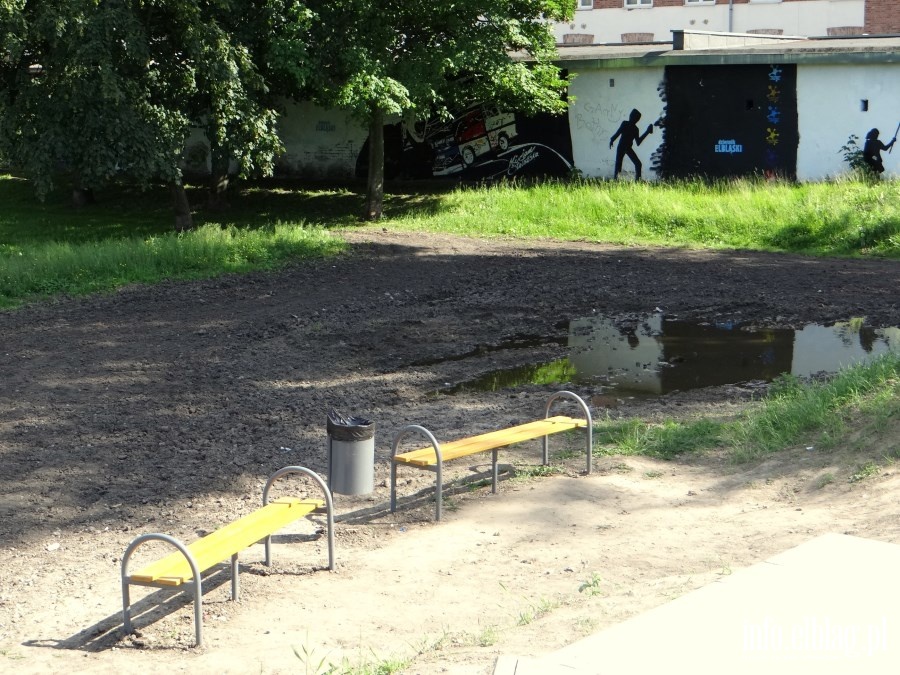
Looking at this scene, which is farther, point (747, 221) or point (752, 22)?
point (752, 22)

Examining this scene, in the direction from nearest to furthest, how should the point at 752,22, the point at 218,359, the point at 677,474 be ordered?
the point at 677,474 < the point at 218,359 < the point at 752,22

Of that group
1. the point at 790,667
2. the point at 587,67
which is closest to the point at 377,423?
the point at 790,667

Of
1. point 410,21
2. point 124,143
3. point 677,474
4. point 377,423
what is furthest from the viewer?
point 410,21

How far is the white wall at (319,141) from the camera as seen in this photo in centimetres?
2991

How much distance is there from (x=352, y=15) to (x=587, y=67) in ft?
26.4

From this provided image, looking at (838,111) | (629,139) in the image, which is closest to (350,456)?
(838,111)

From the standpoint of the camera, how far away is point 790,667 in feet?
13.4

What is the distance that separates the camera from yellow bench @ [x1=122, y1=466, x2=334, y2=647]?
5059mm

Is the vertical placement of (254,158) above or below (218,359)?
above

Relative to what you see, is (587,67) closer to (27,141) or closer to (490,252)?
(490,252)

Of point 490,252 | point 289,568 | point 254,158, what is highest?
point 254,158

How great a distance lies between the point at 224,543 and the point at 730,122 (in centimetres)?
2245

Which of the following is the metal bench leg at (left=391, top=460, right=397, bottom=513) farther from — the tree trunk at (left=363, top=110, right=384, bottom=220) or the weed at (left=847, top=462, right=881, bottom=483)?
the tree trunk at (left=363, top=110, right=384, bottom=220)

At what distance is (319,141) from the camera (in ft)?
99.4
